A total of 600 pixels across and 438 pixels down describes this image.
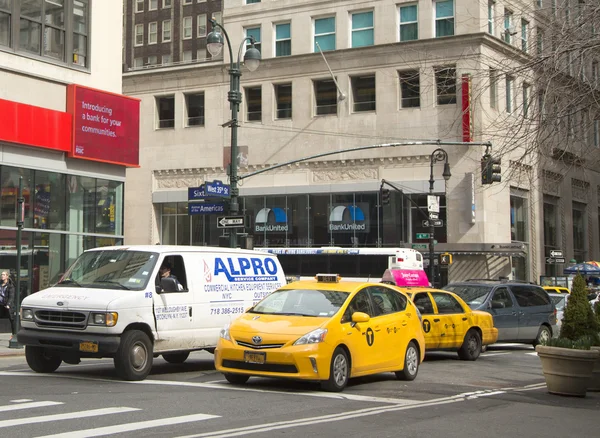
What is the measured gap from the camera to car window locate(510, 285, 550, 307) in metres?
22.6

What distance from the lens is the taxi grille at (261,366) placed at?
40.1ft

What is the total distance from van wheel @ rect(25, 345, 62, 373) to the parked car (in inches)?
425

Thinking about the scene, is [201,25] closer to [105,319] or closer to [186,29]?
[186,29]

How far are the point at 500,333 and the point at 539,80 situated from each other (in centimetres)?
1035

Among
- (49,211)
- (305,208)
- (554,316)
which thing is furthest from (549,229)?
(49,211)

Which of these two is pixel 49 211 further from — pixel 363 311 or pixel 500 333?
pixel 363 311

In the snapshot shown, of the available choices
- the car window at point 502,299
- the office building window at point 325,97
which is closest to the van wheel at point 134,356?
the car window at point 502,299

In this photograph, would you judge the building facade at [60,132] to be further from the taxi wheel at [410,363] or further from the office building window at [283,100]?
the office building window at [283,100]

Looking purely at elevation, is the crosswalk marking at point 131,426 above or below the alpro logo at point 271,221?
below

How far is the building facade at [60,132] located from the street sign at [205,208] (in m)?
3.82

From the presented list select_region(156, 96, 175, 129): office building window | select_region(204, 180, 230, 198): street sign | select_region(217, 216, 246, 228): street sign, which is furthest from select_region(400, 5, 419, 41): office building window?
select_region(217, 216, 246, 228): street sign

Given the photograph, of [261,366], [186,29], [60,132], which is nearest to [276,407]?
[261,366]

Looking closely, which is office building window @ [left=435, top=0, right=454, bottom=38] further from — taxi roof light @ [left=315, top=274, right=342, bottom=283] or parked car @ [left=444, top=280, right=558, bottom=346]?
taxi roof light @ [left=315, top=274, right=342, bottom=283]

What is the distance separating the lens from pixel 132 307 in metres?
13.7
